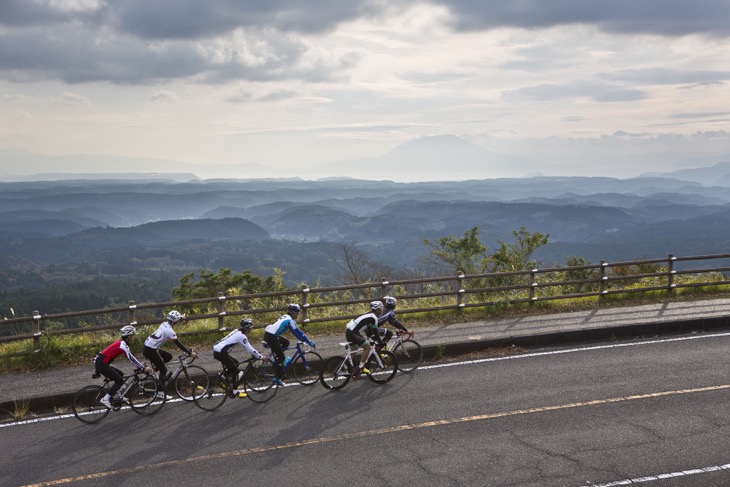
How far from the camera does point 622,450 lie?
29.1 ft

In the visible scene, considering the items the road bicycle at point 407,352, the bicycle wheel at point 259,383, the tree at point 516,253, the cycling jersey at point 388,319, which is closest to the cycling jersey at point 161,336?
the bicycle wheel at point 259,383

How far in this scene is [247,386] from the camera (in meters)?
12.0

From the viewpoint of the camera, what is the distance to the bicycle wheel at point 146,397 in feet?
37.2

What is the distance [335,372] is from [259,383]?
1571 mm

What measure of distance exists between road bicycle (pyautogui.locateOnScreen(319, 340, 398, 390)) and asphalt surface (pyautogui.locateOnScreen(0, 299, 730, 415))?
178 centimetres

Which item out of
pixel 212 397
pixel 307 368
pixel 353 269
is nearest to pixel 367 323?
pixel 307 368

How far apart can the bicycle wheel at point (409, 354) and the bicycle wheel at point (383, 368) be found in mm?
606

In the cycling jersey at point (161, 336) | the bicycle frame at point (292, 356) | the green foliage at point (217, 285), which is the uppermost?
the cycling jersey at point (161, 336)

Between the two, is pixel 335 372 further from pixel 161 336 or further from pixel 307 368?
pixel 161 336

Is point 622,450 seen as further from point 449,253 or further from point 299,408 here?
point 449,253

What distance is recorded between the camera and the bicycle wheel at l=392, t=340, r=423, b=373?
44.2ft

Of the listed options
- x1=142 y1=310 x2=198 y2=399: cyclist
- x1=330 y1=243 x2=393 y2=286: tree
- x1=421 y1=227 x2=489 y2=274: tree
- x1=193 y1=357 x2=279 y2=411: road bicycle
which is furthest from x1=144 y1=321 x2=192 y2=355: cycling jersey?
x1=421 y1=227 x2=489 y2=274: tree

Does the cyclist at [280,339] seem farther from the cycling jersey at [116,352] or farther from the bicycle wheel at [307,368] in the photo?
the cycling jersey at [116,352]

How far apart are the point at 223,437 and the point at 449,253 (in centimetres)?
2660
